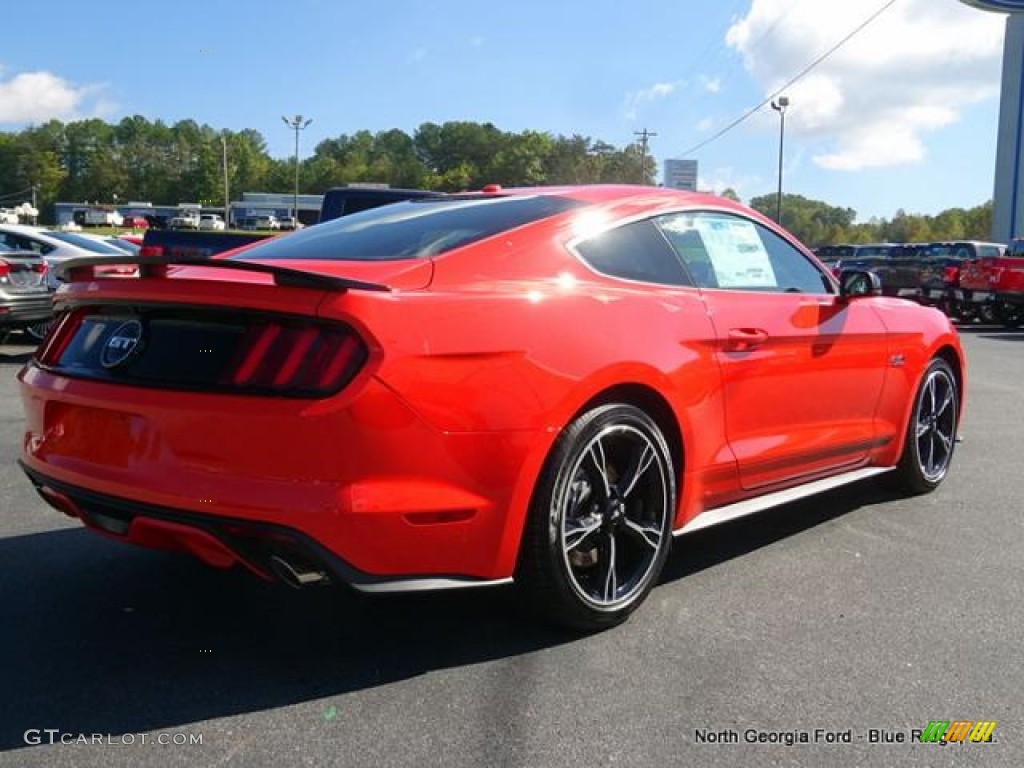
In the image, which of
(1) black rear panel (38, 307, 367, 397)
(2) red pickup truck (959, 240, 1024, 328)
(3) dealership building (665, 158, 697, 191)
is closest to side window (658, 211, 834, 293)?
(1) black rear panel (38, 307, 367, 397)

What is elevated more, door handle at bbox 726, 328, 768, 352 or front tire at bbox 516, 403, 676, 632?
door handle at bbox 726, 328, 768, 352

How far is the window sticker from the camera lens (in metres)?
4.04

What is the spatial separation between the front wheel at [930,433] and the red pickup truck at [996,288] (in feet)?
49.8

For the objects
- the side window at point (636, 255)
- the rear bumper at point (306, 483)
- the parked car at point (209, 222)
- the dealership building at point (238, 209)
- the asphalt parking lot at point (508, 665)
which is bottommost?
the asphalt parking lot at point (508, 665)

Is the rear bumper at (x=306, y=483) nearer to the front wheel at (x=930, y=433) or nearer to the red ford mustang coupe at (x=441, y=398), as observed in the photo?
the red ford mustang coupe at (x=441, y=398)

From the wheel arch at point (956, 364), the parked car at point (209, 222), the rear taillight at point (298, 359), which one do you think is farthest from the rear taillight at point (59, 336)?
the parked car at point (209, 222)

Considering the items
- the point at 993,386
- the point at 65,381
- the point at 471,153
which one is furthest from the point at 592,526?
the point at 471,153

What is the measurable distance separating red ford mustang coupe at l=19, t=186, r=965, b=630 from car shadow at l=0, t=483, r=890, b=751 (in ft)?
1.21

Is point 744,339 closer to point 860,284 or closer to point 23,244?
point 860,284

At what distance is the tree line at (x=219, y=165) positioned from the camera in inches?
4697

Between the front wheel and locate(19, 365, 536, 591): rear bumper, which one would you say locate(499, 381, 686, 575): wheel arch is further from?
the front wheel

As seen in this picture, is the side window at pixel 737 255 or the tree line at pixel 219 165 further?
the tree line at pixel 219 165

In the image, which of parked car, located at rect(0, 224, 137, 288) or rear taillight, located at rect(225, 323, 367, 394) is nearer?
rear taillight, located at rect(225, 323, 367, 394)

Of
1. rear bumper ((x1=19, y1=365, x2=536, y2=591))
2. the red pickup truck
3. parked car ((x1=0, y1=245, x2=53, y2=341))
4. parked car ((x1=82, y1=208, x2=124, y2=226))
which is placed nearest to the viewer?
rear bumper ((x1=19, y1=365, x2=536, y2=591))
